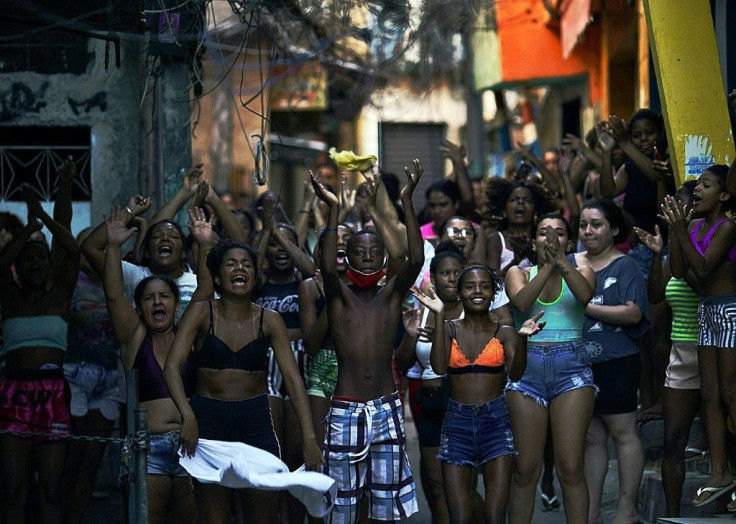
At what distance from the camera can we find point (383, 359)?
7340 mm

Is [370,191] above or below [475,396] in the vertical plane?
above

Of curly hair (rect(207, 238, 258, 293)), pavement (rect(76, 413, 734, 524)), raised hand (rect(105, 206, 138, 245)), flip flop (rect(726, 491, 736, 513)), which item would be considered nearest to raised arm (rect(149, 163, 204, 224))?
raised hand (rect(105, 206, 138, 245))

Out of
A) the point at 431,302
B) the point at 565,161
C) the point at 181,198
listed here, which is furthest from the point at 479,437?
the point at 565,161

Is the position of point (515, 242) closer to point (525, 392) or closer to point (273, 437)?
point (525, 392)

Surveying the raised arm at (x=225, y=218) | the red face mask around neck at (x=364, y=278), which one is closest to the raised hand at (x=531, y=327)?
the red face mask around neck at (x=364, y=278)

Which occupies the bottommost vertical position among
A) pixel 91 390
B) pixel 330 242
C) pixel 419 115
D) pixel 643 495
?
pixel 643 495

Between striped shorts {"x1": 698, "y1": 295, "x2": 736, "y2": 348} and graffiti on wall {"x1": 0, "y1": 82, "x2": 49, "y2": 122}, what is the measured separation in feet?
18.9

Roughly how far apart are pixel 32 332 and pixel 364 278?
2.27 m

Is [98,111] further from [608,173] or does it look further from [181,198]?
[608,173]

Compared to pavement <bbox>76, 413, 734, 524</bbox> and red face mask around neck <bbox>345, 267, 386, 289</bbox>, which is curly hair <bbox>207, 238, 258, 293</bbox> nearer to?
red face mask around neck <bbox>345, 267, 386, 289</bbox>

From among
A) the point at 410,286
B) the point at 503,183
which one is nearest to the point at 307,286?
the point at 410,286

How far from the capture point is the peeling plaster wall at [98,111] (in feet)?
34.6

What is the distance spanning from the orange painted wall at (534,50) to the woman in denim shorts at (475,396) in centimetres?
968

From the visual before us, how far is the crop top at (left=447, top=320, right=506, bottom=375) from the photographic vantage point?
7383mm
